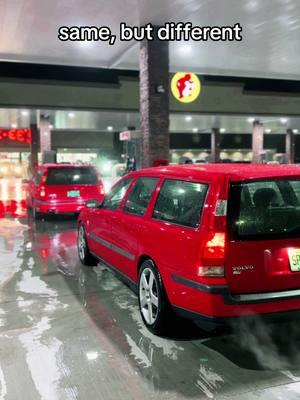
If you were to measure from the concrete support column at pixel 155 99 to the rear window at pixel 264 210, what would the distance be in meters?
7.96

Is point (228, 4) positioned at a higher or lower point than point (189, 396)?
higher

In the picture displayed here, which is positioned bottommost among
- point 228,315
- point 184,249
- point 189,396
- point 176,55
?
point 189,396

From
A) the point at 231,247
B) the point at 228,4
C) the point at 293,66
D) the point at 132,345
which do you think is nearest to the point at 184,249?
the point at 231,247

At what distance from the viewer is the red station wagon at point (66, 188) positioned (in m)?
11.4

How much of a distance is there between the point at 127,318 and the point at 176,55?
459 inches

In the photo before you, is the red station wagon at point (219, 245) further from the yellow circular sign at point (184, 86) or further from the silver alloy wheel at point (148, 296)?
the yellow circular sign at point (184, 86)

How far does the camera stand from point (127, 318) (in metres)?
4.70

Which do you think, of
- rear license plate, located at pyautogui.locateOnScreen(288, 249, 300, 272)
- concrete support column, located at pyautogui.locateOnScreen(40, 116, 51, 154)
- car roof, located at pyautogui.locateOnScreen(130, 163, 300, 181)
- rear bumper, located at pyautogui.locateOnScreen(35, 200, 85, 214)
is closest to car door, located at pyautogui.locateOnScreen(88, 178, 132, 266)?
car roof, located at pyautogui.locateOnScreen(130, 163, 300, 181)

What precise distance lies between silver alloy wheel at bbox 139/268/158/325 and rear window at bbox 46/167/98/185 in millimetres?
7375

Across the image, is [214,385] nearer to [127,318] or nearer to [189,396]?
[189,396]

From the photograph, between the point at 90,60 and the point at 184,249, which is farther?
the point at 90,60

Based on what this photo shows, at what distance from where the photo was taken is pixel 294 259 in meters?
3.63

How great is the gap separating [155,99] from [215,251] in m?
9.09

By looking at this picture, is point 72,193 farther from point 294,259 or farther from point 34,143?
point 34,143
